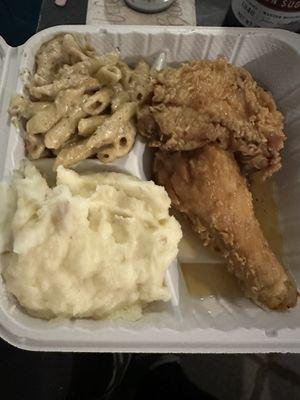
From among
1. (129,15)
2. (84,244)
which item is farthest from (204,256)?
(129,15)

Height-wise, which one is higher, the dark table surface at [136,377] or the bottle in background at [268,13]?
the bottle in background at [268,13]

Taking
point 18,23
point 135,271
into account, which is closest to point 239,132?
point 135,271

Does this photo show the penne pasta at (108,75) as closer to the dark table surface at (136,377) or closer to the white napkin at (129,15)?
the white napkin at (129,15)

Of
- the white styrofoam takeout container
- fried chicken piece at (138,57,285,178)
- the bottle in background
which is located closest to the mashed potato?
the white styrofoam takeout container

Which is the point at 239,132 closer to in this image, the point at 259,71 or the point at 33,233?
the point at 259,71

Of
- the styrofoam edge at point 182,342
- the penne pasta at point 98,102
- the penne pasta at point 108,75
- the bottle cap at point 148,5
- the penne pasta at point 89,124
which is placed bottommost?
the styrofoam edge at point 182,342

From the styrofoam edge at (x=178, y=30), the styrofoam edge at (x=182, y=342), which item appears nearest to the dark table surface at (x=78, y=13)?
the styrofoam edge at (x=178, y=30)
